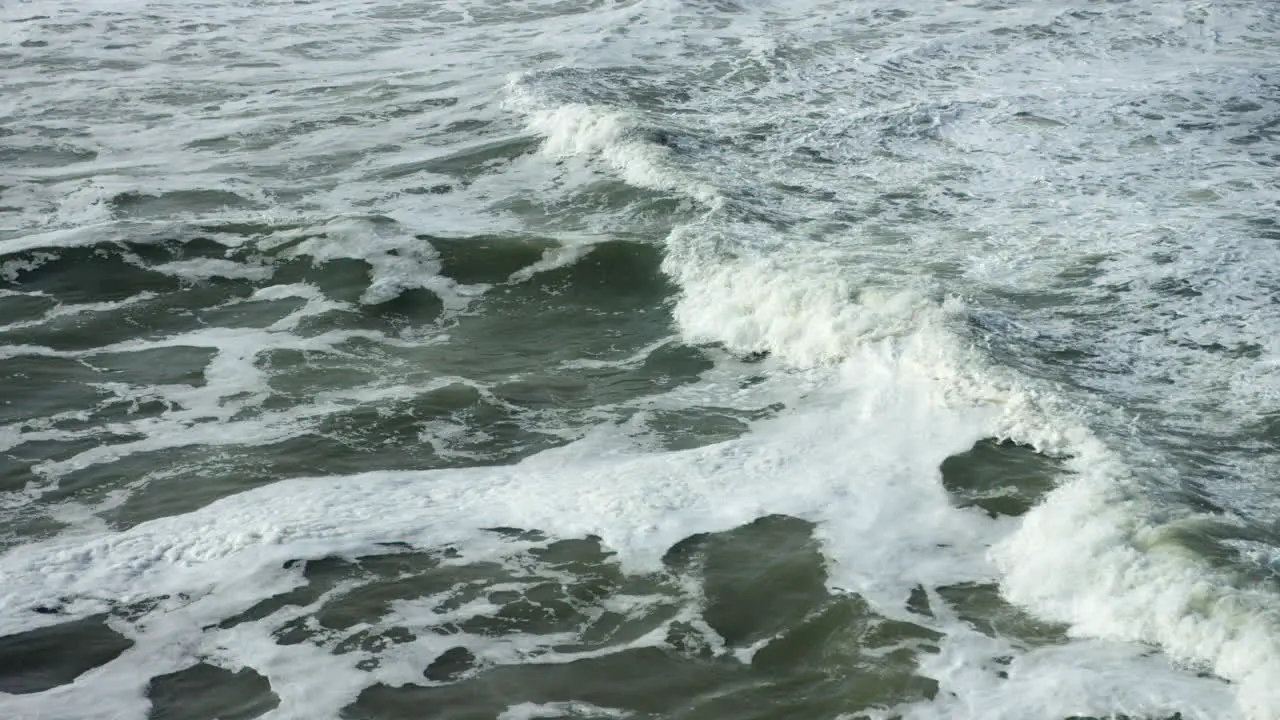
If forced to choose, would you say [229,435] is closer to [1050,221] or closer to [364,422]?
[364,422]

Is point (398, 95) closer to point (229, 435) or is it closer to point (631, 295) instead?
point (631, 295)

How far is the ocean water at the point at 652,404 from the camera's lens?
5.33m

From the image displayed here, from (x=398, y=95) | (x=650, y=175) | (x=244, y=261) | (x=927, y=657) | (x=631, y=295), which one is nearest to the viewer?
(x=927, y=657)

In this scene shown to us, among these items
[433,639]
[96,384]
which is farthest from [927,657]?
[96,384]

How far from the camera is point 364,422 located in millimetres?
7898

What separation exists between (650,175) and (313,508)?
271 inches

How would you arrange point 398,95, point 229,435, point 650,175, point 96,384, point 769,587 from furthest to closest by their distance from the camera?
point 398,95
point 650,175
point 96,384
point 229,435
point 769,587

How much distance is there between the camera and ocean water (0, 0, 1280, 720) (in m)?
5.33

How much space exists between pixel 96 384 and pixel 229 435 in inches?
60.1

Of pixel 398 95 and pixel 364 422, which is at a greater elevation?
pixel 398 95

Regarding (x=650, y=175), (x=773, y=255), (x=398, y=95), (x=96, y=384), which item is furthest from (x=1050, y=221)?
(x=398, y=95)

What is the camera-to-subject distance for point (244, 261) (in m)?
11.0

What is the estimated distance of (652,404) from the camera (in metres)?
8.25

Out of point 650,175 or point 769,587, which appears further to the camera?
point 650,175
